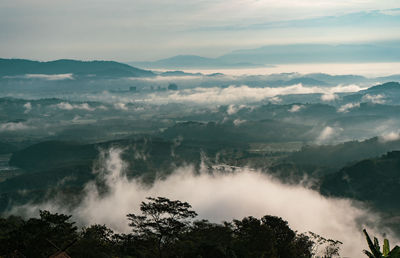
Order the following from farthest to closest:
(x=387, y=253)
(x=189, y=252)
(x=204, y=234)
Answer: (x=204, y=234), (x=189, y=252), (x=387, y=253)

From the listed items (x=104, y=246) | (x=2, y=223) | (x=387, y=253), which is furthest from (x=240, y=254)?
(x=2, y=223)

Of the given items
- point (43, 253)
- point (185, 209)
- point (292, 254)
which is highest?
point (185, 209)

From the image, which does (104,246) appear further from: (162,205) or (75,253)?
(162,205)

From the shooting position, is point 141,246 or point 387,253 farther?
point 141,246

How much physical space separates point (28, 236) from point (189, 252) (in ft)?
125

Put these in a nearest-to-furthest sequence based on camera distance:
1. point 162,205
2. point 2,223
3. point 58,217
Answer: point 162,205
point 58,217
point 2,223

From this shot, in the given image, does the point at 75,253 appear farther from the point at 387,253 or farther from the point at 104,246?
the point at 387,253

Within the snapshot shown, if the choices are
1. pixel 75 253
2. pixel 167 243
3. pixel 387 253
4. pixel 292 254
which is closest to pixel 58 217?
pixel 75 253

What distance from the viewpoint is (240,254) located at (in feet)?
345

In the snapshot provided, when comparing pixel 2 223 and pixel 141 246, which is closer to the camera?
pixel 141 246

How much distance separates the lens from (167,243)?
106000mm

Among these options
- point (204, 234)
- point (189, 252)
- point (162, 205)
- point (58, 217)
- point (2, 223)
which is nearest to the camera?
point (162, 205)

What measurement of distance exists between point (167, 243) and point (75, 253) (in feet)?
75.2

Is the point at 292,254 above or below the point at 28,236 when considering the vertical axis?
below
